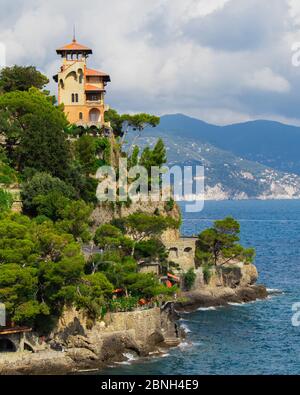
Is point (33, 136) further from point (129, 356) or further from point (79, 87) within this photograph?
point (129, 356)

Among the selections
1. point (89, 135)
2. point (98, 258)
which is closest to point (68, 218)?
point (98, 258)

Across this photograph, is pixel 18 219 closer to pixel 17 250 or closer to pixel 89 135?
pixel 17 250

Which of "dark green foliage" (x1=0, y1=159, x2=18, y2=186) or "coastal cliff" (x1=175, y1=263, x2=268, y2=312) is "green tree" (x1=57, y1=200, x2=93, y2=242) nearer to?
"dark green foliage" (x1=0, y1=159, x2=18, y2=186)

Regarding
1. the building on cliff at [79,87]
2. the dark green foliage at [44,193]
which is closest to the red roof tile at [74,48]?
the building on cliff at [79,87]

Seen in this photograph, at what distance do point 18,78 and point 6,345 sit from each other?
1457 inches

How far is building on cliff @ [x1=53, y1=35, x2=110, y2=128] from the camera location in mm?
74812

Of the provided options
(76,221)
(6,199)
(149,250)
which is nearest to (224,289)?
(149,250)

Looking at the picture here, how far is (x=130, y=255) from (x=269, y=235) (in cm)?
8396

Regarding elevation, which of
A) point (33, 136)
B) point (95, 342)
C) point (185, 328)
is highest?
point (33, 136)

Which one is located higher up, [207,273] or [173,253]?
[173,253]

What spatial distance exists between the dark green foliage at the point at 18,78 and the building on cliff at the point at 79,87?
247cm

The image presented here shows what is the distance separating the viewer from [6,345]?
45.6 meters

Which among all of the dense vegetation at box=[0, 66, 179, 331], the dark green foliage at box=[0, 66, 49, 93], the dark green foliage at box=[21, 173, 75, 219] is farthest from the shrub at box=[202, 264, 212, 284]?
Result: the dark green foliage at box=[0, 66, 49, 93]

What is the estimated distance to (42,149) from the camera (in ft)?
205
